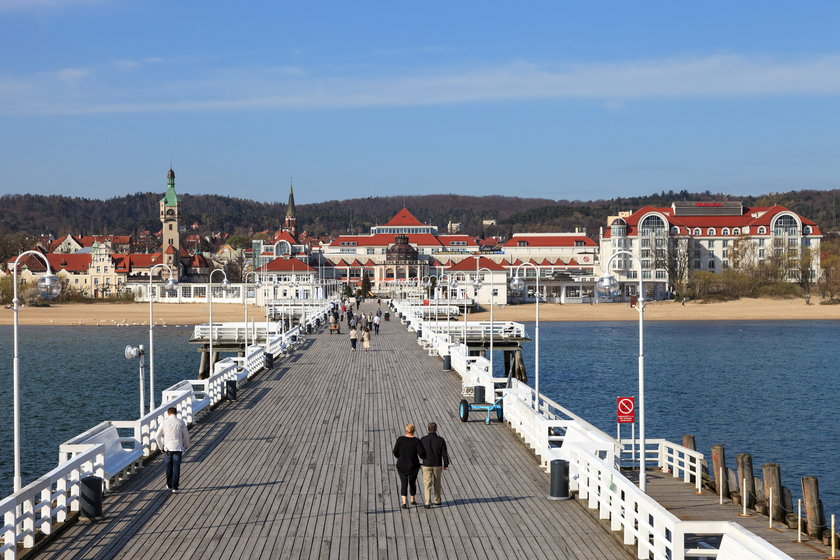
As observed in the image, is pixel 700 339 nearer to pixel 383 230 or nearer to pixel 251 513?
pixel 251 513

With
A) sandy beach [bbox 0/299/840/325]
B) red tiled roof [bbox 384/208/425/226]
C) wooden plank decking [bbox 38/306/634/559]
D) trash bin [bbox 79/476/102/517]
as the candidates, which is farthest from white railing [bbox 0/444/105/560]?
red tiled roof [bbox 384/208/425/226]

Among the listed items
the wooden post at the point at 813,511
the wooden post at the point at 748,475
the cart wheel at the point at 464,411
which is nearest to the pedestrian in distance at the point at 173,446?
the cart wheel at the point at 464,411

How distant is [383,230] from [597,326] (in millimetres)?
92328

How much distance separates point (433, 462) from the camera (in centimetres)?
1433

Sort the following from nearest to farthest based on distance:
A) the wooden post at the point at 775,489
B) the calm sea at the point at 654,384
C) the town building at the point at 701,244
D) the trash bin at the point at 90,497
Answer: the trash bin at the point at 90,497, the wooden post at the point at 775,489, the calm sea at the point at 654,384, the town building at the point at 701,244

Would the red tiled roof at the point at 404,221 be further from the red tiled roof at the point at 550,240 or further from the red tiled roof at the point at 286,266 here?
the red tiled roof at the point at 286,266

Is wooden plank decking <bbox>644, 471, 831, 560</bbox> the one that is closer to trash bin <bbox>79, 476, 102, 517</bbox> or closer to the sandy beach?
trash bin <bbox>79, 476, 102, 517</bbox>

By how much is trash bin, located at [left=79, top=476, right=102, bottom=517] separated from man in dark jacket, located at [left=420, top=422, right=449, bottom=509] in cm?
474

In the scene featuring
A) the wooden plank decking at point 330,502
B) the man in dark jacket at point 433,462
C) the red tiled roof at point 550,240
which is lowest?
the wooden plank decking at point 330,502

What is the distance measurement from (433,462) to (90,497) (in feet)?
16.2

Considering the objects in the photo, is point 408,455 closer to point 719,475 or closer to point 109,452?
point 109,452

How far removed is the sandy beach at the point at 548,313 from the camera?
→ 103375 mm

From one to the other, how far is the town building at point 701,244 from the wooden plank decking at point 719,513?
358 ft

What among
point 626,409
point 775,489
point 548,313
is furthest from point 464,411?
point 548,313
